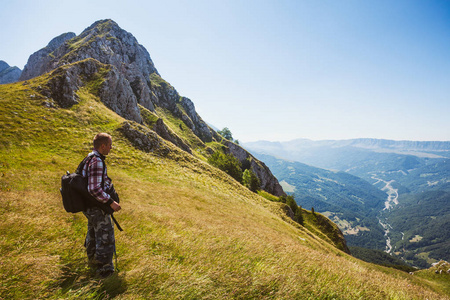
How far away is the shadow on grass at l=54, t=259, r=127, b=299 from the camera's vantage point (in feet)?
11.5

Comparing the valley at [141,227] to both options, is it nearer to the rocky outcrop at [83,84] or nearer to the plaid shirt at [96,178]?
the rocky outcrop at [83,84]

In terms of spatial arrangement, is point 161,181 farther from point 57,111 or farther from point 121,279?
point 121,279

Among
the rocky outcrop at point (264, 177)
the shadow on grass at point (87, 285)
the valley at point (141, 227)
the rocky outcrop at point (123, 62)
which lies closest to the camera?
the shadow on grass at point (87, 285)

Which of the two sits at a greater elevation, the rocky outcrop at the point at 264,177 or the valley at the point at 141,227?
the valley at the point at 141,227

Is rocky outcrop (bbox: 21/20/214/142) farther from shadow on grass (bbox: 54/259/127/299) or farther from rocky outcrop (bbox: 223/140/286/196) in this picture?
shadow on grass (bbox: 54/259/127/299)

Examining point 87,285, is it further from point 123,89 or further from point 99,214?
point 123,89

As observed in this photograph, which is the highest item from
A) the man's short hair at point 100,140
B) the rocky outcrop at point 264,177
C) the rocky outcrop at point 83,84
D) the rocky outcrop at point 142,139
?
the rocky outcrop at point 83,84

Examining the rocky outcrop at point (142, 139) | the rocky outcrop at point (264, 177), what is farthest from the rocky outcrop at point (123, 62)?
the rocky outcrop at point (264, 177)

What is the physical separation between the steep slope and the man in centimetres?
4527

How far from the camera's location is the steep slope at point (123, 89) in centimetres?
4647

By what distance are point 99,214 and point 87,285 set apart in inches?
89.2

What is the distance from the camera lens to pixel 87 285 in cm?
346

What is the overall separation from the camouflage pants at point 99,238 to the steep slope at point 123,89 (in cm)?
4565

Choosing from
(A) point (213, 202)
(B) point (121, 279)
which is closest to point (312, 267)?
(B) point (121, 279)
